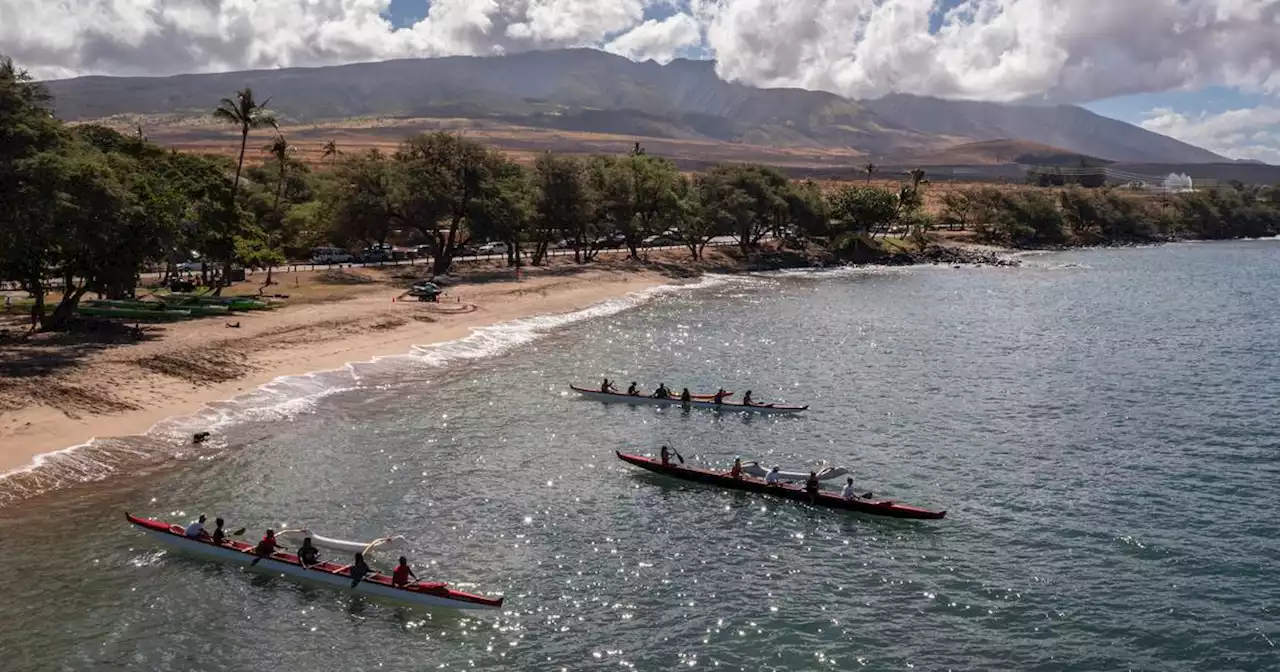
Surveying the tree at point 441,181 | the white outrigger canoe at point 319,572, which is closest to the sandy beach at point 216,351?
the tree at point 441,181

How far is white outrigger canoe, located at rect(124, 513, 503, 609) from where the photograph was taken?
83.6ft

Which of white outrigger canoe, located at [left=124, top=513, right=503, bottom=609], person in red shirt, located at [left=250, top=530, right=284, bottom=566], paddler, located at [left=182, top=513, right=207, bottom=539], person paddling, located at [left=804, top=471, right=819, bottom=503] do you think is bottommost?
white outrigger canoe, located at [left=124, top=513, right=503, bottom=609]

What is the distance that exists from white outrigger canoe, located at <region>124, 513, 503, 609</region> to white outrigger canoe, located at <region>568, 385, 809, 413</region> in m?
23.5

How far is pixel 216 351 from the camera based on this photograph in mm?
50594

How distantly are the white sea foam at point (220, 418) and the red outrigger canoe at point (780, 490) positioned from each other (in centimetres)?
1869

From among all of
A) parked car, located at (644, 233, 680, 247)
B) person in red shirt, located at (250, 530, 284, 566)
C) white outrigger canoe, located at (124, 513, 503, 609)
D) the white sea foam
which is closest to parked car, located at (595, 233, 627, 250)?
parked car, located at (644, 233, 680, 247)

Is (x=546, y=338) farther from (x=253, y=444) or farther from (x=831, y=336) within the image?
(x=253, y=444)

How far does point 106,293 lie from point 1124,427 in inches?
2576

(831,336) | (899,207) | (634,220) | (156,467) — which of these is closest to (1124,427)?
(831,336)

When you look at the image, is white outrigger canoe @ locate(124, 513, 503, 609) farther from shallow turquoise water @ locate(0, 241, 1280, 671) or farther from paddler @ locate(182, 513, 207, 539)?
shallow turquoise water @ locate(0, 241, 1280, 671)

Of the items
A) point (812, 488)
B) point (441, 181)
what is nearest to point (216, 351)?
point (812, 488)

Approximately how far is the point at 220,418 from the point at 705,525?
970 inches

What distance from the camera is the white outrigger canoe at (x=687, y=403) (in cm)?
4734

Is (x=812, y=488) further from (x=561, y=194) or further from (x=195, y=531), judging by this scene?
(x=561, y=194)
